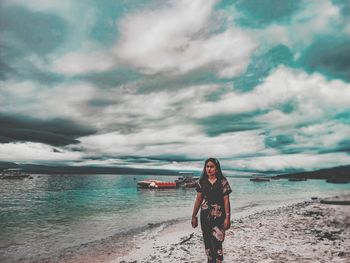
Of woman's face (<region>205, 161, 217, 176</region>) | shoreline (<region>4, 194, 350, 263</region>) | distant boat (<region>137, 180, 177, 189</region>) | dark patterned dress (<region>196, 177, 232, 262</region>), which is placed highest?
woman's face (<region>205, 161, 217, 176</region>)

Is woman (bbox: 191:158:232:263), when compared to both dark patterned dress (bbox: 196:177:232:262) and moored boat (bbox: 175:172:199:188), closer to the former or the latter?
dark patterned dress (bbox: 196:177:232:262)

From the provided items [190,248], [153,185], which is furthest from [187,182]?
[190,248]

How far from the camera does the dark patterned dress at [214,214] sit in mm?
6367

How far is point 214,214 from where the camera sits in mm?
6352

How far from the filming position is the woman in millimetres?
6363

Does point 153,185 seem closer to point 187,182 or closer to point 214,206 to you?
point 187,182

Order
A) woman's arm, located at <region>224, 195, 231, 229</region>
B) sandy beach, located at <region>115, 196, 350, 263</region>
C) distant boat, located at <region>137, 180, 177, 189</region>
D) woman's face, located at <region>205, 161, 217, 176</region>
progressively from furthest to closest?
distant boat, located at <region>137, 180, 177, 189</region>, sandy beach, located at <region>115, 196, 350, 263</region>, woman's face, located at <region>205, 161, 217, 176</region>, woman's arm, located at <region>224, 195, 231, 229</region>

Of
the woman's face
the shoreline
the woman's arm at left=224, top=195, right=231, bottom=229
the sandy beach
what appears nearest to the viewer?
the woman's arm at left=224, top=195, right=231, bottom=229

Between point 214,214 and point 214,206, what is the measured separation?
18cm

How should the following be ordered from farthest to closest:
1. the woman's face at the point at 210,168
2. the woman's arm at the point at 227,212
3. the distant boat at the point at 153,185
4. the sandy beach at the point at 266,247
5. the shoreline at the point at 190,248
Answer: the distant boat at the point at 153,185 → the shoreline at the point at 190,248 → the sandy beach at the point at 266,247 → the woman's face at the point at 210,168 → the woman's arm at the point at 227,212

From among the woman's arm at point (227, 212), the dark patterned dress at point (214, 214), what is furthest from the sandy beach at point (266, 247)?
the woman's arm at point (227, 212)

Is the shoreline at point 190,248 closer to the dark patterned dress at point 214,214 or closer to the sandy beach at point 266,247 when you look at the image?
the sandy beach at point 266,247

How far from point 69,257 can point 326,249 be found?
11.6 metres

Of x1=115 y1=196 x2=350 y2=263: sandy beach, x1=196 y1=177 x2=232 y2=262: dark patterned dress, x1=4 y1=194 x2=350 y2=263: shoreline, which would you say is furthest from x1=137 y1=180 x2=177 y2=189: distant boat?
x1=196 y1=177 x2=232 y2=262: dark patterned dress
